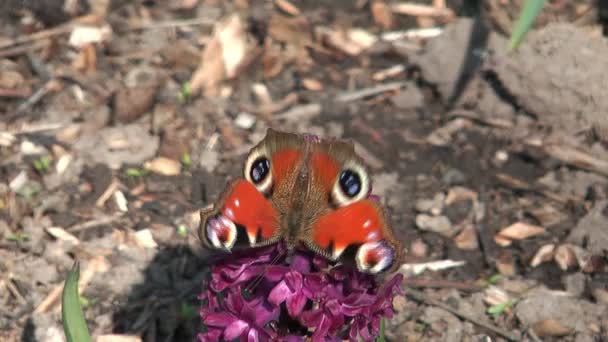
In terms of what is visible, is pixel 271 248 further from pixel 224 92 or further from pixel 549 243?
pixel 224 92

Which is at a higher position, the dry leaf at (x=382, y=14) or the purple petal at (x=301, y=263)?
the purple petal at (x=301, y=263)

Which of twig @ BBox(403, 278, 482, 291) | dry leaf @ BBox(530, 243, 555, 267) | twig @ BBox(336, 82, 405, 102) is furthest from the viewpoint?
twig @ BBox(336, 82, 405, 102)

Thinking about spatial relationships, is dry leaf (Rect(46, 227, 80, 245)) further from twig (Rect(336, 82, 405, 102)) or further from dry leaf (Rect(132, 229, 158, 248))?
twig (Rect(336, 82, 405, 102))

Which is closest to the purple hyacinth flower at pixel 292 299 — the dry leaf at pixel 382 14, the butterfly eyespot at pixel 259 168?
the butterfly eyespot at pixel 259 168

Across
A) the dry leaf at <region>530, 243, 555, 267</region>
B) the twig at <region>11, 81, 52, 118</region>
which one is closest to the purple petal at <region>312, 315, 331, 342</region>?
the dry leaf at <region>530, 243, 555, 267</region>

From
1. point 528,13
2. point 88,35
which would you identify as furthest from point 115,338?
point 528,13

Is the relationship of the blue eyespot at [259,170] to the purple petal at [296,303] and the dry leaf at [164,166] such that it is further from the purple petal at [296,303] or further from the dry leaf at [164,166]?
the dry leaf at [164,166]
